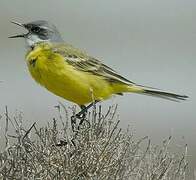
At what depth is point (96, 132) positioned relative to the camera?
634 cm

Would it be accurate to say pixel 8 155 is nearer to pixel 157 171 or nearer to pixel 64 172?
pixel 64 172

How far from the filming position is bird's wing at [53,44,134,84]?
26.2 feet

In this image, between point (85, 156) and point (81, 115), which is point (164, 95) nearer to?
point (81, 115)

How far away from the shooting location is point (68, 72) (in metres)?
7.91

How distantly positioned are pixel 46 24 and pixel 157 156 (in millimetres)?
2432

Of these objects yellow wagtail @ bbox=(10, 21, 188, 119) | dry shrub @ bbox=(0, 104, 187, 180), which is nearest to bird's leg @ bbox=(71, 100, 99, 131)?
yellow wagtail @ bbox=(10, 21, 188, 119)

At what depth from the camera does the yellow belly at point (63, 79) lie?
25.5 ft

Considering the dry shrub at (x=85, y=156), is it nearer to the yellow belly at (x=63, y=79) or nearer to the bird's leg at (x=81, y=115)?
the bird's leg at (x=81, y=115)

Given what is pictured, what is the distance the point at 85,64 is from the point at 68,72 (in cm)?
20

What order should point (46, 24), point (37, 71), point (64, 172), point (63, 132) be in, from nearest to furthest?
point (64, 172) → point (63, 132) → point (37, 71) → point (46, 24)

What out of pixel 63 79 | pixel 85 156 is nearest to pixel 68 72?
pixel 63 79

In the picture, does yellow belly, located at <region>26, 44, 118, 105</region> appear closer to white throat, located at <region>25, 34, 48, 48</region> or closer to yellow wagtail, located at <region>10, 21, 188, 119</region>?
yellow wagtail, located at <region>10, 21, 188, 119</region>

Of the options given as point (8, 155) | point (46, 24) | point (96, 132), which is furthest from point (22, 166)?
point (46, 24)

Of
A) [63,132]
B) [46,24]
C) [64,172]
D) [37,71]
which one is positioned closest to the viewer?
[64,172]
